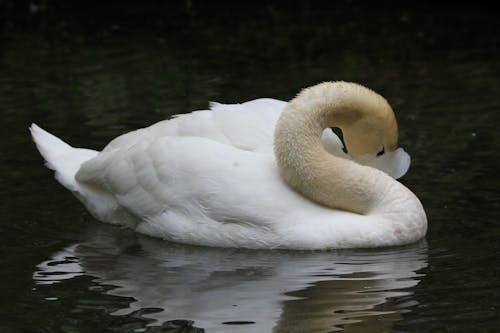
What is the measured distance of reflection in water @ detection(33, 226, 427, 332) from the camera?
247 inches

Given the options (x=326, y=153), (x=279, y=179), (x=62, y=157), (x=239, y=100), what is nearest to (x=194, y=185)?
(x=279, y=179)

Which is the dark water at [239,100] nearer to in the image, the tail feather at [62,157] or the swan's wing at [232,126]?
the tail feather at [62,157]

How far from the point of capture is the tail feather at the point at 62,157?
341 inches

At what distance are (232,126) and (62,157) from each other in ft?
4.89

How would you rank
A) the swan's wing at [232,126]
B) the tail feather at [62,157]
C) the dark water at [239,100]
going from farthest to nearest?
the tail feather at [62,157], the swan's wing at [232,126], the dark water at [239,100]

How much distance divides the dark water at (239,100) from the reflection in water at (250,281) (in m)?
0.02

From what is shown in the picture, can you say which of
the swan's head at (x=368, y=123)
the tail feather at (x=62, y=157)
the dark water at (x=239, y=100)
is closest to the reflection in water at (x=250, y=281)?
the dark water at (x=239, y=100)

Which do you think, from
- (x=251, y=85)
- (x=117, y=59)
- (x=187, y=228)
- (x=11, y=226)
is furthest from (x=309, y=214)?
(x=117, y=59)

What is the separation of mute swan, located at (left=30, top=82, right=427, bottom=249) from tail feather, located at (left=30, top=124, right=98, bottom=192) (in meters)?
0.47

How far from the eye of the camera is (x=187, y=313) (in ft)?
21.1

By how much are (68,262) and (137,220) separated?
84cm

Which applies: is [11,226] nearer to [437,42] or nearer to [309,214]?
[309,214]

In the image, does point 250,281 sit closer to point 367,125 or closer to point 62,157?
point 367,125

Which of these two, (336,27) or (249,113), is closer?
(249,113)
